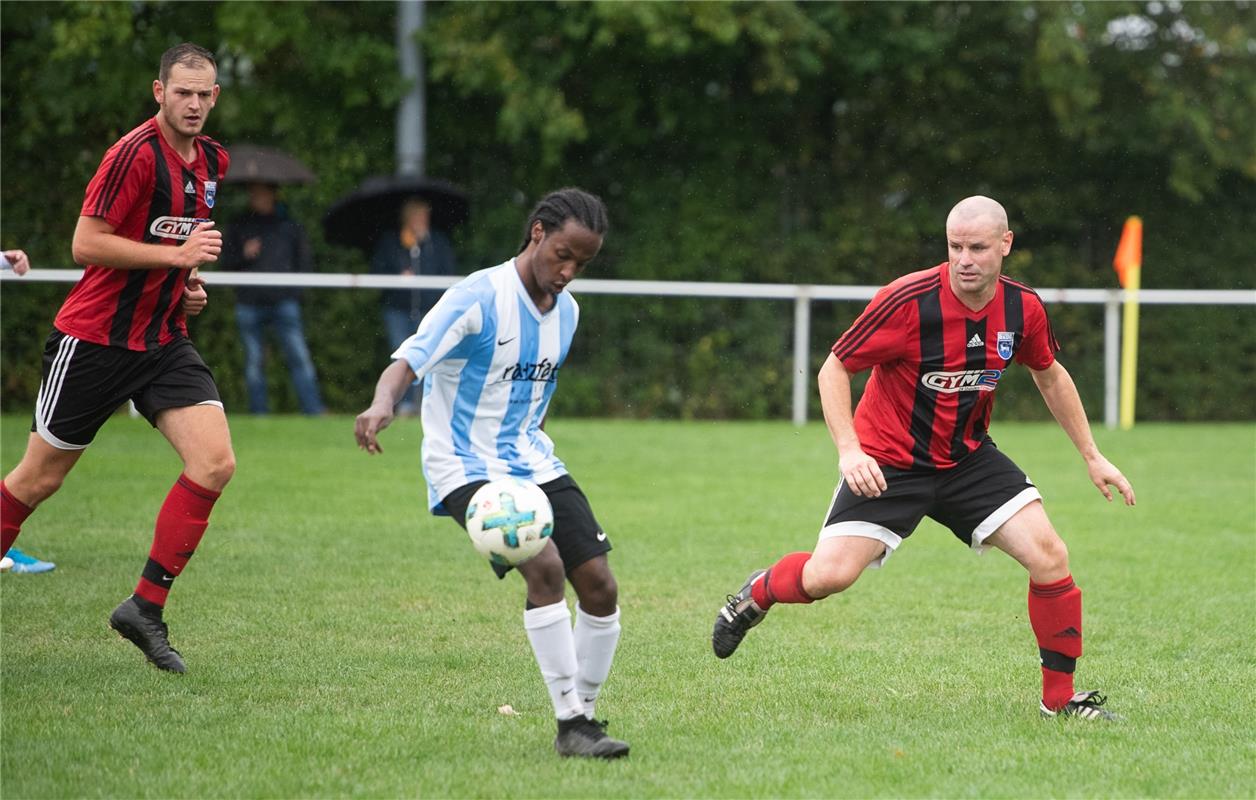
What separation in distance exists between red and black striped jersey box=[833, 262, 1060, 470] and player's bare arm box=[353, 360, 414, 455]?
1677 mm

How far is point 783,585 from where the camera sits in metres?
5.53

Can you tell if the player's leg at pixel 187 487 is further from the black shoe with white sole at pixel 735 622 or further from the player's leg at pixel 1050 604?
the player's leg at pixel 1050 604

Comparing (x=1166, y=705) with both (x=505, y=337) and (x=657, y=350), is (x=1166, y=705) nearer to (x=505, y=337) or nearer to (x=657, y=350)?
(x=505, y=337)

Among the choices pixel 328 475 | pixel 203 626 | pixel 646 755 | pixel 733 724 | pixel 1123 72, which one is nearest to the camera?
pixel 646 755

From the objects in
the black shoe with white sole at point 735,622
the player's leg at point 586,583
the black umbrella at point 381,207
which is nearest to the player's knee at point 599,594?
the player's leg at point 586,583

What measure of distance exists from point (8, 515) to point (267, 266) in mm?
9049

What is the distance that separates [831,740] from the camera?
4895 millimetres

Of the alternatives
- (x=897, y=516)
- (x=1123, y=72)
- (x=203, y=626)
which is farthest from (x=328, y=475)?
(x=1123, y=72)

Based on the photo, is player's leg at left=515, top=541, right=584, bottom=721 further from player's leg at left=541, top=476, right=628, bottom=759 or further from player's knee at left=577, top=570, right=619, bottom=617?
player's knee at left=577, top=570, right=619, bottom=617

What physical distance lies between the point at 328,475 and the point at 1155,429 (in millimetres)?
8791

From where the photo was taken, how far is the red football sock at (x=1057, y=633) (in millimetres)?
5277

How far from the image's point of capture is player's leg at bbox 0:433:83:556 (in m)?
5.84

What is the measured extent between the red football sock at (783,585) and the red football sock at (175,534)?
2.09 meters

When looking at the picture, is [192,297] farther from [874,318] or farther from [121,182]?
[874,318]
